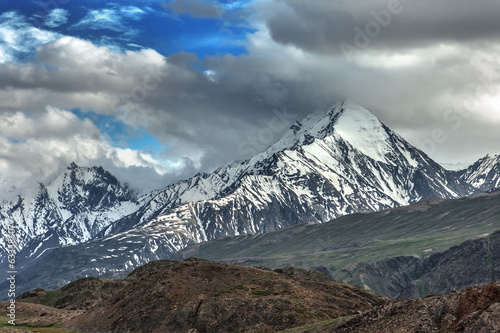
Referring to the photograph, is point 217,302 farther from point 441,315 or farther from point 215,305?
point 441,315

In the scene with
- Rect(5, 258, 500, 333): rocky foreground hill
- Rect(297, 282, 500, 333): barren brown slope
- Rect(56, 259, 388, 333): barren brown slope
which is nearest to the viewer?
Rect(297, 282, 500, 333): barren brown slope

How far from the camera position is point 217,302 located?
4318 inches

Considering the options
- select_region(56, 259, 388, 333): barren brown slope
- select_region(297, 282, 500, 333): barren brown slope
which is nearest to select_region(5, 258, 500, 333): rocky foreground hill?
select_region(56, 259, 388, 333): barren brown slope

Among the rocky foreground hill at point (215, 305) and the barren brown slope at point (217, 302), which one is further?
the barren brown slope at point (217, 302)

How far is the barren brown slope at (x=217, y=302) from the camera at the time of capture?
106 meters

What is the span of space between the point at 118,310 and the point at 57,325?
55.3 ft

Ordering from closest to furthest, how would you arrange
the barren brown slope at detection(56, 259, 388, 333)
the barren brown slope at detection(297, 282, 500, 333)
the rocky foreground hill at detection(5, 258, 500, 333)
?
the barren brown slope at detection(297, 282, 500, 333) < the rocky foreground hill at detection(5, 258, 500, 333) < the barren brown slope at detection(56, 259, 388, 333)

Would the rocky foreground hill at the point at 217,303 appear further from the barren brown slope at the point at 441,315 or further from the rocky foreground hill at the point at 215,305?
the barren brown slope at the point at 441,315

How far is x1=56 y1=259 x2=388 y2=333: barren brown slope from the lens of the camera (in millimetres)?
105562

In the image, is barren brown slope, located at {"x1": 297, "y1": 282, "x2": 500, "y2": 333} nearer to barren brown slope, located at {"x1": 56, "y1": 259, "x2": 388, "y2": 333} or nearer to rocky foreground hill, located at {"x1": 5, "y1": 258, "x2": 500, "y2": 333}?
rocky foreground hill, located at {"x1": 5, "y1": 258, "x2": 500, "y2": 333}

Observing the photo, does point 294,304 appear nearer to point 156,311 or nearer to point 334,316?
point 334,316

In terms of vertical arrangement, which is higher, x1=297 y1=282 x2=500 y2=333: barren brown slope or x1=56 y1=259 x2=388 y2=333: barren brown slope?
x1=56 y1=259 x2=388 y2=333: barren brown slope

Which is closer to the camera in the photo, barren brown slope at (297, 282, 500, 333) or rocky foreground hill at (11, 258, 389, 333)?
barren brown slope at (297, 282, 500, 333)

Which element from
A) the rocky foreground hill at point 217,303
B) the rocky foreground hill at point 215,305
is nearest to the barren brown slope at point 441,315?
the rocky foreground hill at point 215,305
